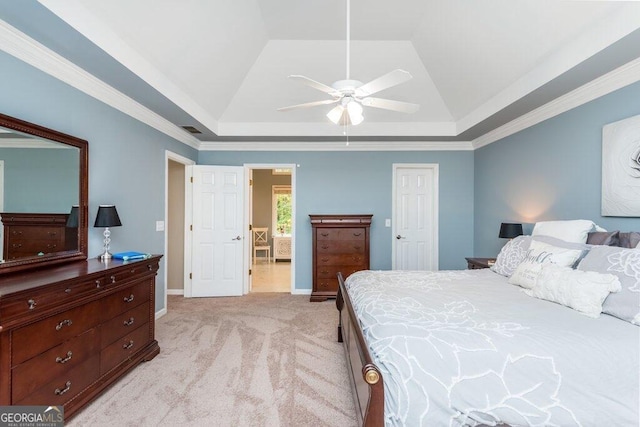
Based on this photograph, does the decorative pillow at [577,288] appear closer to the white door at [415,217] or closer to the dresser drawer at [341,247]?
the dresser drawer at [341,247]

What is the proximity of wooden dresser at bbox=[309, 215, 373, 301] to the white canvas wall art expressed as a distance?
2.63 metres

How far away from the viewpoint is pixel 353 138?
4.67 meters

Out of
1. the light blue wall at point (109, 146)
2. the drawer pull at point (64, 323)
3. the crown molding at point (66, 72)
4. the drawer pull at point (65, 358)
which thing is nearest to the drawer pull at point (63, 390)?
the drawer pull at point (65, 358)

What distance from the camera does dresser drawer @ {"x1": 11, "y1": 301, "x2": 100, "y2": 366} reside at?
5.14 ft

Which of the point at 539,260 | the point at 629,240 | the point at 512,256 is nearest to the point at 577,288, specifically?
the point at 539,260

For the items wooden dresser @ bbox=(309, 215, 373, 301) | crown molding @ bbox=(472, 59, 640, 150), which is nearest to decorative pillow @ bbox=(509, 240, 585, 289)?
crown molding @ bbox=(472, 59, 640, 150)

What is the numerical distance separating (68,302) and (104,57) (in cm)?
185

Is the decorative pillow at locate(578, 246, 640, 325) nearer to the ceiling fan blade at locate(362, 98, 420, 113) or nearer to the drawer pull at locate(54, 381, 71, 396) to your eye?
the ceiling fan blade at locate(362, 98, 420, 113)

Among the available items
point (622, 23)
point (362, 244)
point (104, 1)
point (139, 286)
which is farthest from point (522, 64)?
point (139, 286)

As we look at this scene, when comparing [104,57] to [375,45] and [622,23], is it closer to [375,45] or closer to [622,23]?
[375,45]

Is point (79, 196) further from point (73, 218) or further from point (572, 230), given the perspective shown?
point (572, 230)

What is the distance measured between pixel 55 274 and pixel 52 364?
56 centimetres

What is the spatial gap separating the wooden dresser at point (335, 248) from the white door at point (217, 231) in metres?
1.27

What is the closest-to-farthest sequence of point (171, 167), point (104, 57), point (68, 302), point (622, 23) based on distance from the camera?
point (68, 302)
point (622, 23)
point (104, 57)
point (171, 167)
